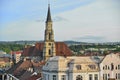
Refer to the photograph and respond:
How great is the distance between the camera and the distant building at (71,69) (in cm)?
1211

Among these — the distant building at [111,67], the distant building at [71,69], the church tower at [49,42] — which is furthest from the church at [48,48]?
the distant building at [71,69]

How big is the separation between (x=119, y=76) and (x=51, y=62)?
Result: 8.19ft

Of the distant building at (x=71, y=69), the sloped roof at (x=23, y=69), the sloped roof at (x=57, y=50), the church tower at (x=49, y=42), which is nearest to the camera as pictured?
the distant building at (x=71, y=69)

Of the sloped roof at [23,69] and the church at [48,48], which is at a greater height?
the church at [48,48]

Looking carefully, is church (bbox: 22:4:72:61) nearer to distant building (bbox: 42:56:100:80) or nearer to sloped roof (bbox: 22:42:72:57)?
sloped roof (bbox: 22:42:72:57)

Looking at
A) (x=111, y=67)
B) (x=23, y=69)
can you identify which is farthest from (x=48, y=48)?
(x=111, y=67)

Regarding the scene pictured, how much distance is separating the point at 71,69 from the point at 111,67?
5.62 ft

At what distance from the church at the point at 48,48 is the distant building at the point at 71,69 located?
14973 mm

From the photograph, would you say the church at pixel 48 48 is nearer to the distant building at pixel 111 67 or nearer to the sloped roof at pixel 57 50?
the sloped roof at pixel 57 50

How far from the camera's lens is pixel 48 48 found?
28328 millimetres

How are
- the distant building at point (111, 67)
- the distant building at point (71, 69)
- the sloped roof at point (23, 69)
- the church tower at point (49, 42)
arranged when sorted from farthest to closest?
the church tower at point (49, 42) → the sloped roof at point (23, 69) → the distant building at point (111, 67) → the distant building at point (71, 69)

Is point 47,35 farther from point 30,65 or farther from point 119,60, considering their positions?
point 119,60

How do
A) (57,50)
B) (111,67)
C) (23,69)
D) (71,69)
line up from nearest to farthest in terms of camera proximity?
1. (71,69)
2. (111,67)
3. (23,69)
4. (57,50)

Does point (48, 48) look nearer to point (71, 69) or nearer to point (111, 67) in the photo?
point (111, 67)
